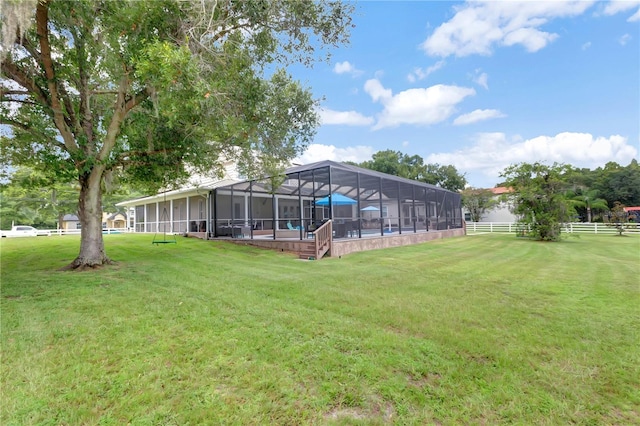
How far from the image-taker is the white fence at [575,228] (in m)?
20.4

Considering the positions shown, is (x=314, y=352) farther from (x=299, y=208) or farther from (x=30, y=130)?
(x=299, y=208)

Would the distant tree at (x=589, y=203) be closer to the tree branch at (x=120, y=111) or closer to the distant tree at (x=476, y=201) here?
the distant tree at (x=476, y=201)

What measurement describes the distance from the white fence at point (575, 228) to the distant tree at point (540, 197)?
1608 millimetres

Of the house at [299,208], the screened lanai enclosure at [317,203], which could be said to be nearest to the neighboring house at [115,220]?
the house at [299,208]

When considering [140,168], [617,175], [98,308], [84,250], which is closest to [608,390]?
[98,308]

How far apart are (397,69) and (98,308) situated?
1560 centimetres

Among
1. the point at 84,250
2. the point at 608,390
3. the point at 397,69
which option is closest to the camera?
the point at 608,390

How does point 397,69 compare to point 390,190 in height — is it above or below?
above

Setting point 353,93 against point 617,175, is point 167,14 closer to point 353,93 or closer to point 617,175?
point 353,93

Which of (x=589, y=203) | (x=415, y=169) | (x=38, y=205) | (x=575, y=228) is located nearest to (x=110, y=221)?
(x=38, y=205)

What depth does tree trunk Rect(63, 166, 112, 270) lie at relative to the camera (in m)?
7.12

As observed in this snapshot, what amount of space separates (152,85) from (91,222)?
4.04m

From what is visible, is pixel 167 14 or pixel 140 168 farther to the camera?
pixel 140 168

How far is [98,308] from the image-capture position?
412cm
